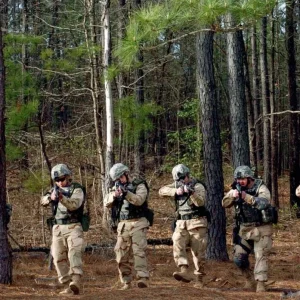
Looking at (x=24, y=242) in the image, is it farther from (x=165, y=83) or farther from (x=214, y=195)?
(x=165, y=83)

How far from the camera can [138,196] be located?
8.91m

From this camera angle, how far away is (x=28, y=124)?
1317 centimetres

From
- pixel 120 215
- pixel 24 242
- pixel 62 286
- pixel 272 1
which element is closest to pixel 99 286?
pixel 62 286

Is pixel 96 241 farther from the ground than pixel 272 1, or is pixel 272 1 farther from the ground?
pixel 272 1

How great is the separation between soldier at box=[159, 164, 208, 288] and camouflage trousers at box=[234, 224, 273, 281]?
0.58 metres

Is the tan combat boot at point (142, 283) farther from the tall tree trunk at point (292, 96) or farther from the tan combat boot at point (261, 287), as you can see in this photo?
the tall tree trunk at point (292, 96)

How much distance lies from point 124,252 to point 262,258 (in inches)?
78.9

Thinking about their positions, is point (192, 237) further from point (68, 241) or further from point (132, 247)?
point (68, 241)

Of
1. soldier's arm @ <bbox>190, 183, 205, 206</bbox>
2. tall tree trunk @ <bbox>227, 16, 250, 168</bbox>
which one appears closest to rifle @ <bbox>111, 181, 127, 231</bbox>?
soldier's arm @ <bbox>190, 183, 205, 206</bbox>

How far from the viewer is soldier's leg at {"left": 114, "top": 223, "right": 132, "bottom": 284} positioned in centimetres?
909

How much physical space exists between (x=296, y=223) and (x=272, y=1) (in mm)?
11598

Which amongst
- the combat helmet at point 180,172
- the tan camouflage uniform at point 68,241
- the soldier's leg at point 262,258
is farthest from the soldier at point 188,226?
the tan camouflage uniform at point 68,241

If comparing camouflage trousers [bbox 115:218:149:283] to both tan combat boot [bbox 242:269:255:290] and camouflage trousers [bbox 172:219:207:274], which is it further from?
tan combat boot [bbox 242:269:255:290]

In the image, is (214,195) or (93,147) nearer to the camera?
(214,195)
